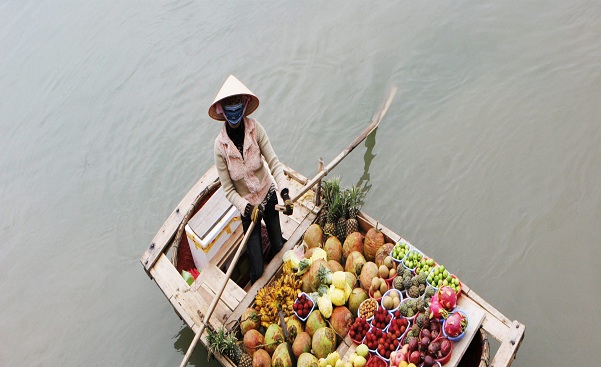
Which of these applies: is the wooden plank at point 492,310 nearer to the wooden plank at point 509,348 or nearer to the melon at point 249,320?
the wooden plank at point 509,348

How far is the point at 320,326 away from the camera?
4.66m

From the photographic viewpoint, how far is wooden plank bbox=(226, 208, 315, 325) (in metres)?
4.99

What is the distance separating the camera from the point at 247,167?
4.77m

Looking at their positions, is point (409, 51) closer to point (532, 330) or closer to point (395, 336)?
point (532, 330)

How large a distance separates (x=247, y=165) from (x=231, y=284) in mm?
1189

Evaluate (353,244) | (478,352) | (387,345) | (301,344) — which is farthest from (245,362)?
(478,352)

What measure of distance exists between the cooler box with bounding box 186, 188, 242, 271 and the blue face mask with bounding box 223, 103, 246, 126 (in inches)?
48.6

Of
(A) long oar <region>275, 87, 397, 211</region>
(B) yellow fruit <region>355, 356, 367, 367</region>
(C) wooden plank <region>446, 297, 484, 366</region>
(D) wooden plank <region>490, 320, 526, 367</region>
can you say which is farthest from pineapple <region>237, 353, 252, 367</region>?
(D) wooden plank <region>490, 320, 526, 367</region>

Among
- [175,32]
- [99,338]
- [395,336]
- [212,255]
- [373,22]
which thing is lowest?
[99,338]

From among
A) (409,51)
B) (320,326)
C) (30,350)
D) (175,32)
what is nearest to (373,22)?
(409,51)

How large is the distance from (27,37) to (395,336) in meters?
8.19

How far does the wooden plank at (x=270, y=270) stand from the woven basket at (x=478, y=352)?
5.91ft

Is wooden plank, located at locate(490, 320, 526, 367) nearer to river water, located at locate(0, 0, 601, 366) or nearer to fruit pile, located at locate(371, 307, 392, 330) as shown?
fruit pile, located at locate(371, 307, 392, 330)

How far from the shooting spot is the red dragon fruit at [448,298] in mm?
4379
